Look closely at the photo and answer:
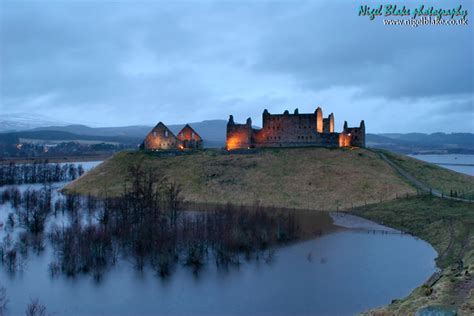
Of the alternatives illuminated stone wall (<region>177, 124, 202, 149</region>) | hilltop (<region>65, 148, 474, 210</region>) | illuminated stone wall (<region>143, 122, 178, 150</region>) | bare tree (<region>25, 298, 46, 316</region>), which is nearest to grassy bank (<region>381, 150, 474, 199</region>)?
hilltop (<region>65, 148, 474, 210</region>)

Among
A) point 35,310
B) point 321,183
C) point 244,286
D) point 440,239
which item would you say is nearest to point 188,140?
point 321,183

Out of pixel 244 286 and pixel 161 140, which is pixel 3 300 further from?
pixel 161 140

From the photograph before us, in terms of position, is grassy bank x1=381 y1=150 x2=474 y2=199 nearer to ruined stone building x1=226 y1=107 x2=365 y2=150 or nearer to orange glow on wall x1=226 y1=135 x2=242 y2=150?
ruined stone building x1=226 y1=107 x2=365 y2=150

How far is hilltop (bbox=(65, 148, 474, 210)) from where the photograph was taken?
71500 millimetres

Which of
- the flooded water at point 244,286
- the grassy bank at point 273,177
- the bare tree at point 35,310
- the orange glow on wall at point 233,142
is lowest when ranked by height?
the flooded water at point 244,286

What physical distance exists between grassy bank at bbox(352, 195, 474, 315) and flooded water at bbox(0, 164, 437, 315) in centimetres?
265

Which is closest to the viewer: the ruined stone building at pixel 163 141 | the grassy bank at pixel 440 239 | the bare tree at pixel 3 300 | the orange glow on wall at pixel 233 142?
the grassy bank at pixel 440 239

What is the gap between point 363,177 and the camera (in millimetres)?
75688

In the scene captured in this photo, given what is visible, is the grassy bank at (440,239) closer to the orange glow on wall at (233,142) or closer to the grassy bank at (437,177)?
the grassy bank at (437,177)

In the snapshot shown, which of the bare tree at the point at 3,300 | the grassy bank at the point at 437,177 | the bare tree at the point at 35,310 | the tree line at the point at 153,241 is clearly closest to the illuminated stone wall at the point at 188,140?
the grassy bank at the point at 437,177

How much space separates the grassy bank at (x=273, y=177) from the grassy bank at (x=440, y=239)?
23.7ft

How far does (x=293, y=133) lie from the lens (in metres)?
93.8

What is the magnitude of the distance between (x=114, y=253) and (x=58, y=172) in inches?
3747

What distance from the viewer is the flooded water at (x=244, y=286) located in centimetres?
2859
